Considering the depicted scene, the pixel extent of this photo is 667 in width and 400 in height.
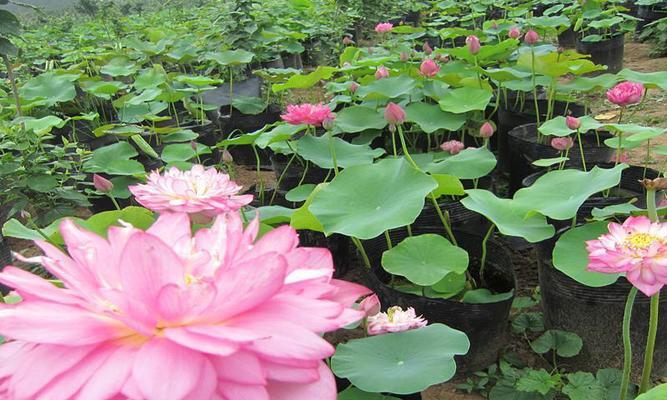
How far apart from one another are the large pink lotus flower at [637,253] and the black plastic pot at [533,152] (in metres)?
1.26

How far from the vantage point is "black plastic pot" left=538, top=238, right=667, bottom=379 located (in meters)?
1.53

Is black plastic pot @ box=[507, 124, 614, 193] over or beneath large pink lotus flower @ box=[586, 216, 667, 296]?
beneath

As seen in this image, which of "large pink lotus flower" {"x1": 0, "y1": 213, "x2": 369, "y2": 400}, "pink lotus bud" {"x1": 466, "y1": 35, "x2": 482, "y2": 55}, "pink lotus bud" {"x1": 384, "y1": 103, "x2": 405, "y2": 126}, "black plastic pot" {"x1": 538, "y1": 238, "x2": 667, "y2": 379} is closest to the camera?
"large pink lotus flower" {"x1": 0, "y1": 213, "x2": 369, "y2": 400}

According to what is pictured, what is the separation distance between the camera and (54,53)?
16.0ft

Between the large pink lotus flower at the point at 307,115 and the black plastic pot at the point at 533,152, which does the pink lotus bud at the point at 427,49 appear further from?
the large pink lotus flower at the point at 307,115

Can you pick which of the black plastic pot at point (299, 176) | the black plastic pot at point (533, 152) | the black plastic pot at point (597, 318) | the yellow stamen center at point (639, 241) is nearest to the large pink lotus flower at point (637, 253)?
the yellow stamen center at point (639, 241)

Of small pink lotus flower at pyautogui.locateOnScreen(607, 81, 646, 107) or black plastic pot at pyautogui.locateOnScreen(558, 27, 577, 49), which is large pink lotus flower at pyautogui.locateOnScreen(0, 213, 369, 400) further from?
black plastic pot at pyautogui.locateOnScreen(558, 27, 577, 49)

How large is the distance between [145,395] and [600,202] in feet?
5.38

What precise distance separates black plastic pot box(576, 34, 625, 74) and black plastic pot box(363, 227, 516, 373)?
3595mm

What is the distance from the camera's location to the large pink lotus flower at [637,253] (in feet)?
2.78

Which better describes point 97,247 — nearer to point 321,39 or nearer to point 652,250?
point 652,250

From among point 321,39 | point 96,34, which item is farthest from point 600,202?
point 96,34

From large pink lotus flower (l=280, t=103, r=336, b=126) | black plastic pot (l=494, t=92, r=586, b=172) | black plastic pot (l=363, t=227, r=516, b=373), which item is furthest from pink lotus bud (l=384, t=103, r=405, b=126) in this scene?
black plastic pot (l=494, t=92, r=586, b=172)

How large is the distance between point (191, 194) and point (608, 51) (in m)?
4.76
